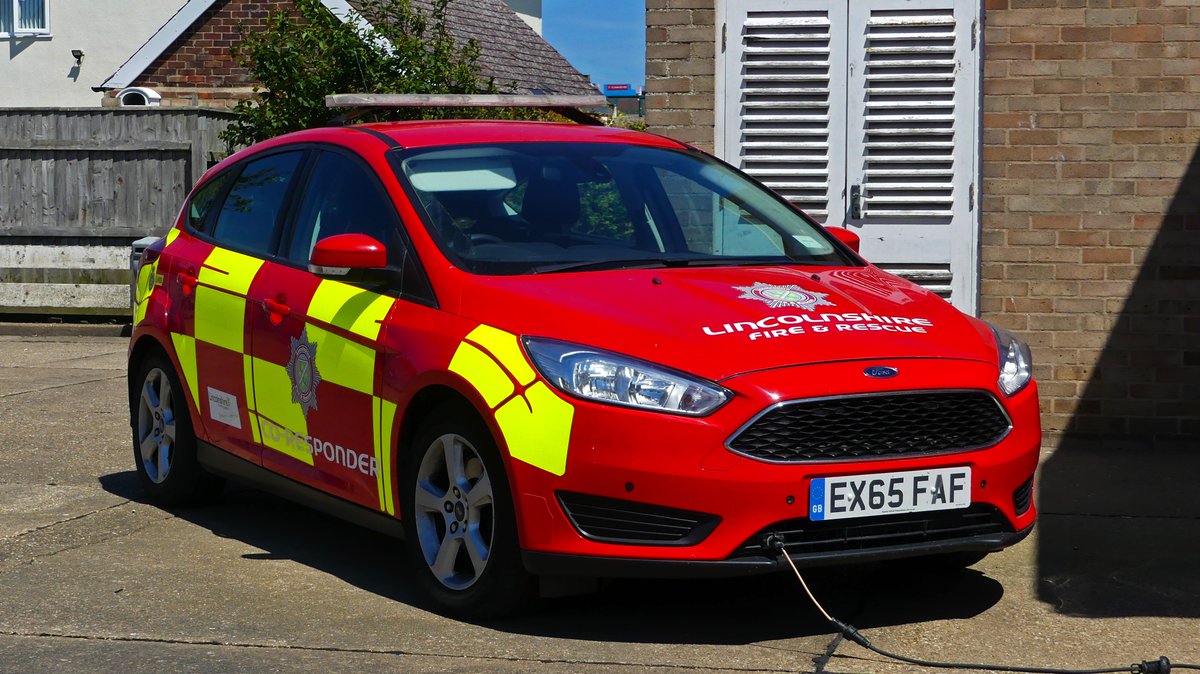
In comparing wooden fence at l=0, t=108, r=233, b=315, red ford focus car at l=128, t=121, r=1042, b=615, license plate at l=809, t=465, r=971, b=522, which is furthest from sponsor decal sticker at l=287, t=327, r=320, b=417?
wooden fence at l=0, t=108, r=233, b=315

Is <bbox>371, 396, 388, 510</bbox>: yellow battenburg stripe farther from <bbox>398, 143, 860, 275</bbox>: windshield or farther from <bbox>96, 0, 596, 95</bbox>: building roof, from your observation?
<bbox>96, 0, 596, 95</bbox>: building roof

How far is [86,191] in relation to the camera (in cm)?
1549

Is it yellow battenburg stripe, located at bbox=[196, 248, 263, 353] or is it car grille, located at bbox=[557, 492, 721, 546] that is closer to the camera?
car grille, located at bbox=[557, 492, 721, 546]

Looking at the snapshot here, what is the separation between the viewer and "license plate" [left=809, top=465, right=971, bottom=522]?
4.77 meters

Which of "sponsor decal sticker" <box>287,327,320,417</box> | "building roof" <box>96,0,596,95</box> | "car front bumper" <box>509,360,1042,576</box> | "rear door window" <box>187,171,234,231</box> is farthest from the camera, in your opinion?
"building roof" <box>96,0,596,95</box>

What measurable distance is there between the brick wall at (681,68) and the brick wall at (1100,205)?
4.65ft

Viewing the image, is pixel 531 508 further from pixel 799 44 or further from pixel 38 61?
pixel 38 61

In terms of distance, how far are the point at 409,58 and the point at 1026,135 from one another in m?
5.44

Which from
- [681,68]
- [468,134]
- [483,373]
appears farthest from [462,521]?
[681,68]

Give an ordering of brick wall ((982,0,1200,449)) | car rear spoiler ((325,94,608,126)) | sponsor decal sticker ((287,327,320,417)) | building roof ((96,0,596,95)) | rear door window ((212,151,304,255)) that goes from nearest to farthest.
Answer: sponsor decal sticker ((287,327,320,417)), rear door window ((212,151,304,255)), car rear spoiler ((325,94,608,126)), brick wall ((982,0,1200,449)), building roof ((96,0,596,95))

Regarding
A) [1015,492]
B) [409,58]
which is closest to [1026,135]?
[1015,492]

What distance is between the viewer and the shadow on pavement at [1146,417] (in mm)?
7004

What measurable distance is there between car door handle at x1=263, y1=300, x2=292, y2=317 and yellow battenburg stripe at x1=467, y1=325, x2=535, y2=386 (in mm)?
1154

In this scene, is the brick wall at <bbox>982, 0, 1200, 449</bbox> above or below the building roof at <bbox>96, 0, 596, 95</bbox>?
below
